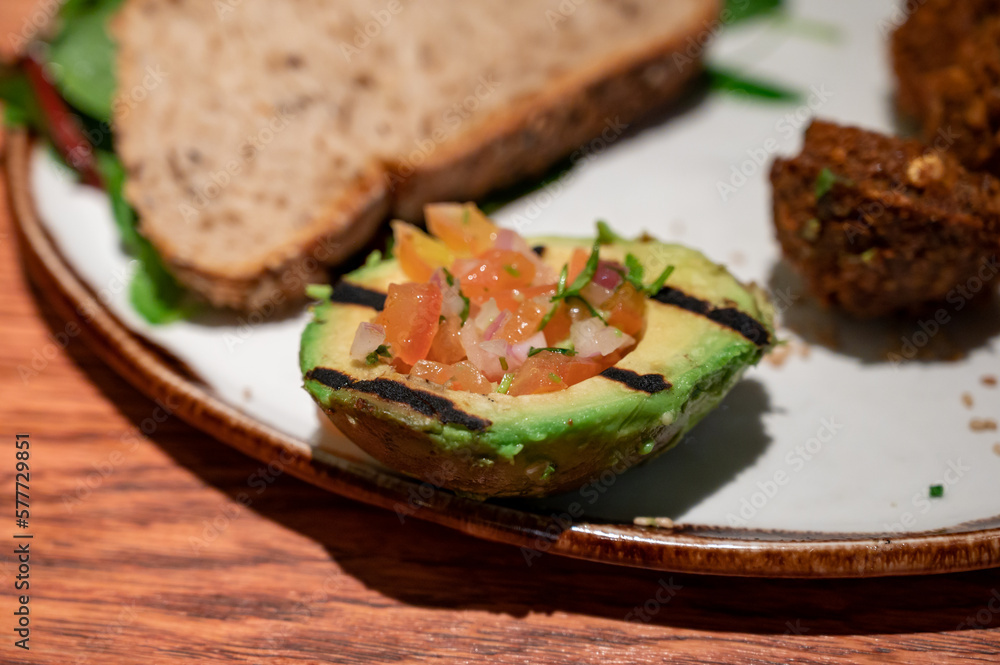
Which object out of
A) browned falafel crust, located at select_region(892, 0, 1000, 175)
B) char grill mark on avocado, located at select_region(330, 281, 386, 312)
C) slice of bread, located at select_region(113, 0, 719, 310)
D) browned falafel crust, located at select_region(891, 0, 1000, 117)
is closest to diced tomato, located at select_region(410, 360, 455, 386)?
char grill mark on avocado, located at select_region(330, 281, 386, 312)

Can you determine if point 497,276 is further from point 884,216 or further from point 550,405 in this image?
point 884,216

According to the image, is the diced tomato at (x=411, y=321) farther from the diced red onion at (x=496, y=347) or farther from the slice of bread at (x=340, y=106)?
the slice of bread at (x=340, y=106)

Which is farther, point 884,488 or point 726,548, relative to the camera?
point 884,488

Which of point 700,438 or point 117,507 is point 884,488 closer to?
point 700,438

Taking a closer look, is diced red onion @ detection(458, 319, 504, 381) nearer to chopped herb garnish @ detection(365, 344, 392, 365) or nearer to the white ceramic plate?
chopped herb garnish @ detection(365, 344, 392, 365)

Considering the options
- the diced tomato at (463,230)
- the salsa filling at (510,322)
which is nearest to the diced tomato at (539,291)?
the salsa filling at (510,322)

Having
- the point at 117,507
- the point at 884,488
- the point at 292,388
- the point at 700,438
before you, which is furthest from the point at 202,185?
the point at 884,488
